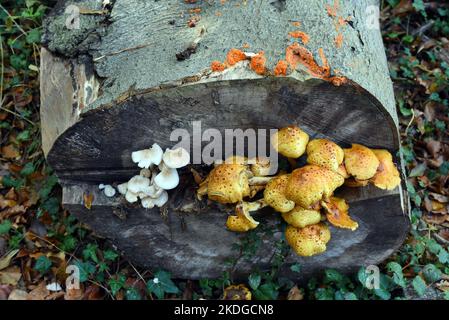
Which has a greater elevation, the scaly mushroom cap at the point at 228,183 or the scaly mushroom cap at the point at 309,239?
the scaly mushroom cap at the point at 228,183

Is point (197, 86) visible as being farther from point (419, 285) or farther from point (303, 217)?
point (419, 285)

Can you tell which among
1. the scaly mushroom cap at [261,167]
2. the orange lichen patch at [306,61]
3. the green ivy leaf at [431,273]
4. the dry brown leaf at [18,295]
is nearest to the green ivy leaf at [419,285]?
the green ivy leaf at [431,273]

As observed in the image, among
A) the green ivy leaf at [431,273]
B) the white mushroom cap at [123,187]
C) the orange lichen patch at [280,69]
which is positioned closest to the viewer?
the orange lichen patch at [280,69]

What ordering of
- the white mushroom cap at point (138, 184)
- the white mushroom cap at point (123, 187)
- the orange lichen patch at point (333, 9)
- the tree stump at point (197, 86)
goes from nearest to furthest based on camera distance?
1. the tree stump at point (197, 86)
2. the orange lichen patch at point (333, 9)
3. the white mushroom cap at point (138, 184)
4. the white mushroom cap at point (123, 187)

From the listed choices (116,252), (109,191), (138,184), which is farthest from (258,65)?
(116,252)

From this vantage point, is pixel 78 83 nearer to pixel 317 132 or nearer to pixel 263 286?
pixel 317 132

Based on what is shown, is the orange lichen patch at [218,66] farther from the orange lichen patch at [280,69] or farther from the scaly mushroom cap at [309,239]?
the scaly mushroom cap at [309,239]

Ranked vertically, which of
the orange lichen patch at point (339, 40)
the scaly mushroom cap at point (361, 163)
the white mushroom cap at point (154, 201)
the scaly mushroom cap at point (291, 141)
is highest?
the orange lichen patch at point (339, 40)
